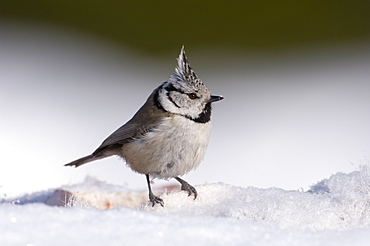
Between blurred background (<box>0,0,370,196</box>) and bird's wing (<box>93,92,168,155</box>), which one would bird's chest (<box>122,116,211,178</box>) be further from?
blurred background (<box>0,0,370,196</box>)

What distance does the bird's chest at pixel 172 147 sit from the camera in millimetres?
2076

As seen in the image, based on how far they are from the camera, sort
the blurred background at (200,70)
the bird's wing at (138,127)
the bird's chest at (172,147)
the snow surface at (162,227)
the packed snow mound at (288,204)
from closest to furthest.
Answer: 1. the snow surface at (162,227)
2. the packed snow mound at (288,204)
3. the bird's chest at (172,147)
4. the bird's wing at (138,127)
5. the blurred background at (200,70)

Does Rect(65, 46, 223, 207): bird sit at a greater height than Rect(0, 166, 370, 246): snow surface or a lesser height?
greater

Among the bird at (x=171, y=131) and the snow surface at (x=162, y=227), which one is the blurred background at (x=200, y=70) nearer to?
the bird at (x=171, y=131)

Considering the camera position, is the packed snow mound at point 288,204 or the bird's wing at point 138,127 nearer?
the packed snow mound at point 288,204

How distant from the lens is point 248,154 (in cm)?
391

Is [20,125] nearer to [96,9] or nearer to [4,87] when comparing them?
[4,87]

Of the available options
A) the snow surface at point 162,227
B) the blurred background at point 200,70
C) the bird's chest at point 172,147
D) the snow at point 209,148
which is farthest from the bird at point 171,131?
the blurred background at point 200,70

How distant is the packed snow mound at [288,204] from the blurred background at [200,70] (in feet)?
6.83

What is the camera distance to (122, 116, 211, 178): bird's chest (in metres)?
2.08

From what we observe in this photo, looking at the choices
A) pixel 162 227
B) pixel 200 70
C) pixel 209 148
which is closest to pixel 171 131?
pixel 162 227

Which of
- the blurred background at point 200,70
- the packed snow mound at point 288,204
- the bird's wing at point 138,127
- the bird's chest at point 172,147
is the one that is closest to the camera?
the packed snow mound at point 288,204

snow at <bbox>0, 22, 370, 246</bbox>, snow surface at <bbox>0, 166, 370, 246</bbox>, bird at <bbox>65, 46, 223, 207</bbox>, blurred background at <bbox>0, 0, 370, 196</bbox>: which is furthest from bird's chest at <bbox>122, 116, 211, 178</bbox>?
blurred background at <bbox>0, 0, 370, 196</bbox>

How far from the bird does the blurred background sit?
5.05 feet
